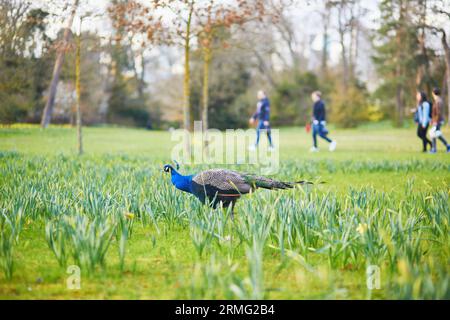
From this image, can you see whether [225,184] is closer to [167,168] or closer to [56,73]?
[167,168]

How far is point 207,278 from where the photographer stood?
2260mm

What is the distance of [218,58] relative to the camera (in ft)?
91.5

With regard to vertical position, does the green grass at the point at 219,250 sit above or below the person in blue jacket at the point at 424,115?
below

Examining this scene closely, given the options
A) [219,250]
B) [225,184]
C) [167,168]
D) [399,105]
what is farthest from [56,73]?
[399,105]

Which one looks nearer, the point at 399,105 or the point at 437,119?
the point at 437,119

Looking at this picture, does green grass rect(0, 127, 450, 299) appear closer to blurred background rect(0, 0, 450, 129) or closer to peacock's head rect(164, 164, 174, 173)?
peacock's head rect(164, 164, 174, 173)

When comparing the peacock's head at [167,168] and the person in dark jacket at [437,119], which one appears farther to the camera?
the person in dark jacket at [437,119]

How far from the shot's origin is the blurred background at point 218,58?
8.04 metres

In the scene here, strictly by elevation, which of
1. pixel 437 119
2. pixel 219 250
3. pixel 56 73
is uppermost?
pixel 56 73

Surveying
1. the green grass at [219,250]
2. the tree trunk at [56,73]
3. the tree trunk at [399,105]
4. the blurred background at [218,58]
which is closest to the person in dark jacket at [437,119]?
the blurred background at [218,58]

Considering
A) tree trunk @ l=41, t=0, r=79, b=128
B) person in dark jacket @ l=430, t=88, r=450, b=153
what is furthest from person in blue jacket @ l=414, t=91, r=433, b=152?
tree trunk @ l=41, t=0, r=79, b=128

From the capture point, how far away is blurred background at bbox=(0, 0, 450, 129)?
8.04m

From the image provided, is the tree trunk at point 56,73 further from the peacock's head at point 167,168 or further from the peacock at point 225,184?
the peacock at point 225,184
